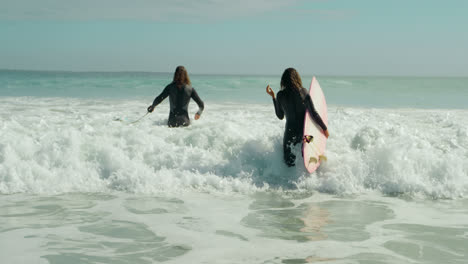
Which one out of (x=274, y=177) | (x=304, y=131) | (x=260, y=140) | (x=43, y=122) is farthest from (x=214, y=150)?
(x=43, y=122)

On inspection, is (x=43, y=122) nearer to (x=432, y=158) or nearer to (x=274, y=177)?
(x=274, y=177)

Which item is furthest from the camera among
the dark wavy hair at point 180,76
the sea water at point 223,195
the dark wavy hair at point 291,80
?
the dark wavy hair at point 180,76

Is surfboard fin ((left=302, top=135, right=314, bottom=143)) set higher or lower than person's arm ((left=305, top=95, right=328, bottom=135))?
lower

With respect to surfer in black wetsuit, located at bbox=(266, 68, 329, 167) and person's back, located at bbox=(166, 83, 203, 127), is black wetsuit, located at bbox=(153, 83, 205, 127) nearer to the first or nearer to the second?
person's back, located at bbox=(166, 83, 203, 127)

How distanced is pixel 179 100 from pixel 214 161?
1619 mm

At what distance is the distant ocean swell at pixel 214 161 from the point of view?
240 inches

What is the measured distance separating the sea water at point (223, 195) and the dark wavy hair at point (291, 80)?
1217 millimetres

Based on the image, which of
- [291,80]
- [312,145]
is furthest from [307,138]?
[291,80]

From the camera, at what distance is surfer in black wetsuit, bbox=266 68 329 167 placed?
612 cm

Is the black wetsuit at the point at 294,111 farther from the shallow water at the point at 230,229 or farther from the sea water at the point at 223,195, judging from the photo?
the shallow water at the point at 230,229

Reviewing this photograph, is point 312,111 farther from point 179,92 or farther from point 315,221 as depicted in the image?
point 179,92

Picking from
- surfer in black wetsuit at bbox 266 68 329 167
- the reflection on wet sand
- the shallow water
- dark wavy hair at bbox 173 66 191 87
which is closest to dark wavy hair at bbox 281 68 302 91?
surfer in black wetsuit at bbox 266 68 329 167

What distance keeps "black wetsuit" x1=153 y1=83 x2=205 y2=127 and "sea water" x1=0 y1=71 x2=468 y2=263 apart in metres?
0.25

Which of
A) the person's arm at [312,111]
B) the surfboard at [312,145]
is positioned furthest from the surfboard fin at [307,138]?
the person's arm at [312,111]
